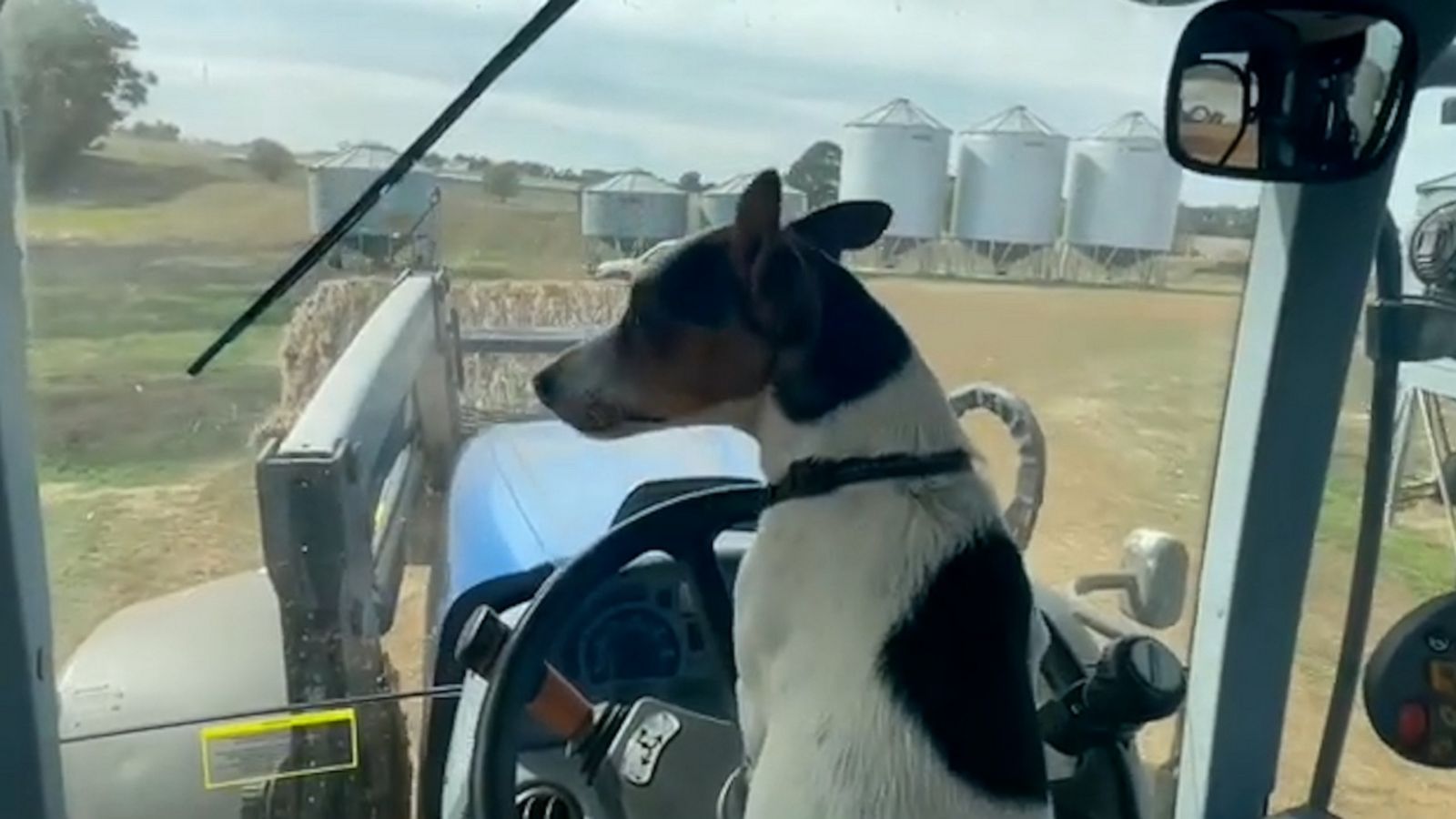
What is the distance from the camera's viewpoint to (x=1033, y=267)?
4.97ft

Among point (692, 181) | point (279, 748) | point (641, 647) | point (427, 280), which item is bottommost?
point (279, 748)

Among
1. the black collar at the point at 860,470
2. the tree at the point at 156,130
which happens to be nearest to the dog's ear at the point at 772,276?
the black collar at the point at 860,470

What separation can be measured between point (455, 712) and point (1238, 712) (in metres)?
0.90

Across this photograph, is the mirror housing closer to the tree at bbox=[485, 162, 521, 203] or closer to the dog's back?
the dog's back

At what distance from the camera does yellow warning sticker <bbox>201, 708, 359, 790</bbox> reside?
1.42 metres

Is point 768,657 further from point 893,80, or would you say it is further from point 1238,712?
point 1238,712

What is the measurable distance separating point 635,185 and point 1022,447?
0.52 metres

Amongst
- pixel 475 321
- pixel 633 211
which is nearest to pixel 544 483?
pixel 475 321

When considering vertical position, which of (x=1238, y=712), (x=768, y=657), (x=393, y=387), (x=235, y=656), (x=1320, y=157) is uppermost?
(x=1320, y=157)

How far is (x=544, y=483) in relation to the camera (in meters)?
1.72

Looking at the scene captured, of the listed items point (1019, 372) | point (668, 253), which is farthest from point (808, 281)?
point (1019, 372)

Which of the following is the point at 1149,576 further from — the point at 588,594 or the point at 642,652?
the point at 588,594

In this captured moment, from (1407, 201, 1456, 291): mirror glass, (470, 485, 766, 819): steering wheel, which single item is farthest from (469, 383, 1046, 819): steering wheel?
(1407, 201, 1456, 291): mirror glass

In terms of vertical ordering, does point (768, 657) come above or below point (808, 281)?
below
